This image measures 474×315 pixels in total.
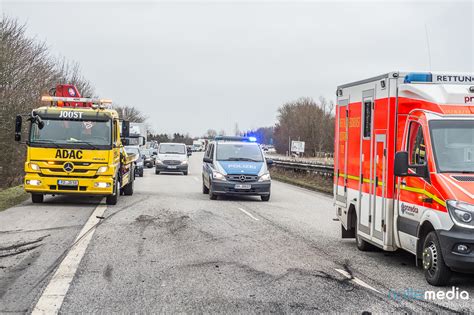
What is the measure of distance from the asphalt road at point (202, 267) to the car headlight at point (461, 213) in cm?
87

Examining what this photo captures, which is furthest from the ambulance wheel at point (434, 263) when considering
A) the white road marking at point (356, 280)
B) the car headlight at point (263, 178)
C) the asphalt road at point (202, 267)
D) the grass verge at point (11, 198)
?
the car headlight at point (263, 178)

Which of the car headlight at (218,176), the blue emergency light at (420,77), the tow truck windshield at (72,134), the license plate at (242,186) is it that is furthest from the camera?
the car headlight at (218,176)

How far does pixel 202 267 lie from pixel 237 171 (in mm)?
11300

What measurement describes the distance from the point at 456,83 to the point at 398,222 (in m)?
2.09

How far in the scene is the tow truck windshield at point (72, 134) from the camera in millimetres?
16297

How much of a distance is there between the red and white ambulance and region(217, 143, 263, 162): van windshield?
10.2 metres

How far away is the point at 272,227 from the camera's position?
12.9 metres

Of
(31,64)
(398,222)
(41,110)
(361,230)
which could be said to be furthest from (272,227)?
(31,64)

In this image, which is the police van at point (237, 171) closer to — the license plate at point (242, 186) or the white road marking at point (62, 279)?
the license plate at point (242, 186)

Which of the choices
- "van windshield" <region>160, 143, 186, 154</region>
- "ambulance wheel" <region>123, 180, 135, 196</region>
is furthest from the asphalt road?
"van windshield" <region>160, 143, 186, 154</region>

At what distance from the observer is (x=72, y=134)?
653 inches

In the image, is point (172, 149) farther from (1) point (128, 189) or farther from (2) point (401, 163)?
(2) point (401, 163)

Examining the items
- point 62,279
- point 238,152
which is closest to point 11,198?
point 238,152

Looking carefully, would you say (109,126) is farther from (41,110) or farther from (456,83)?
(456,83)
